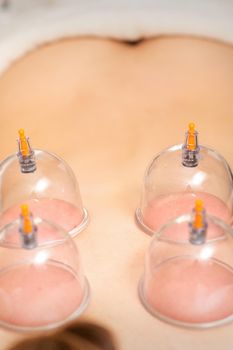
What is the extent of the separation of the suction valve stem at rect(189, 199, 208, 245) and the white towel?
2.01ft

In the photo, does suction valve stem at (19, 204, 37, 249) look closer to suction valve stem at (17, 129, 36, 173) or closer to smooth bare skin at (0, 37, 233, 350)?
suction valve stem at (17, 129, 36, 173)

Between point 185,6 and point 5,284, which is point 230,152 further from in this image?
point 5,284

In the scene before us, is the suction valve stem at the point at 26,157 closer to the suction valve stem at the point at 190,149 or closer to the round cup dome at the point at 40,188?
the round cup dome at the point at 40,188

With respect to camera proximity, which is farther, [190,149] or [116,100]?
[116,100]

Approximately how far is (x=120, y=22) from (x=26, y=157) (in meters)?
0.48

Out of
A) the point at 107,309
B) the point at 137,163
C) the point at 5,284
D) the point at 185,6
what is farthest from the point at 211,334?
the point at 185,6

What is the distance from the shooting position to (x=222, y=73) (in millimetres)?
1392

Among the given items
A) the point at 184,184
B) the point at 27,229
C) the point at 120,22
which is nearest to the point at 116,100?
the point at 120,22

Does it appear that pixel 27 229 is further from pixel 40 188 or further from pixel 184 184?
pixel 184 184

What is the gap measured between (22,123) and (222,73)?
1.60 ft

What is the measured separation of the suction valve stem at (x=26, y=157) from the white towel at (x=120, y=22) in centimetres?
39

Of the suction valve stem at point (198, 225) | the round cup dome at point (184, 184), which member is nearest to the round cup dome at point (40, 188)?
the round cup dome at point (184, 184)

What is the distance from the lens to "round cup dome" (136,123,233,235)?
1133 millimetres

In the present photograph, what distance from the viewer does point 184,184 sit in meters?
1.17
